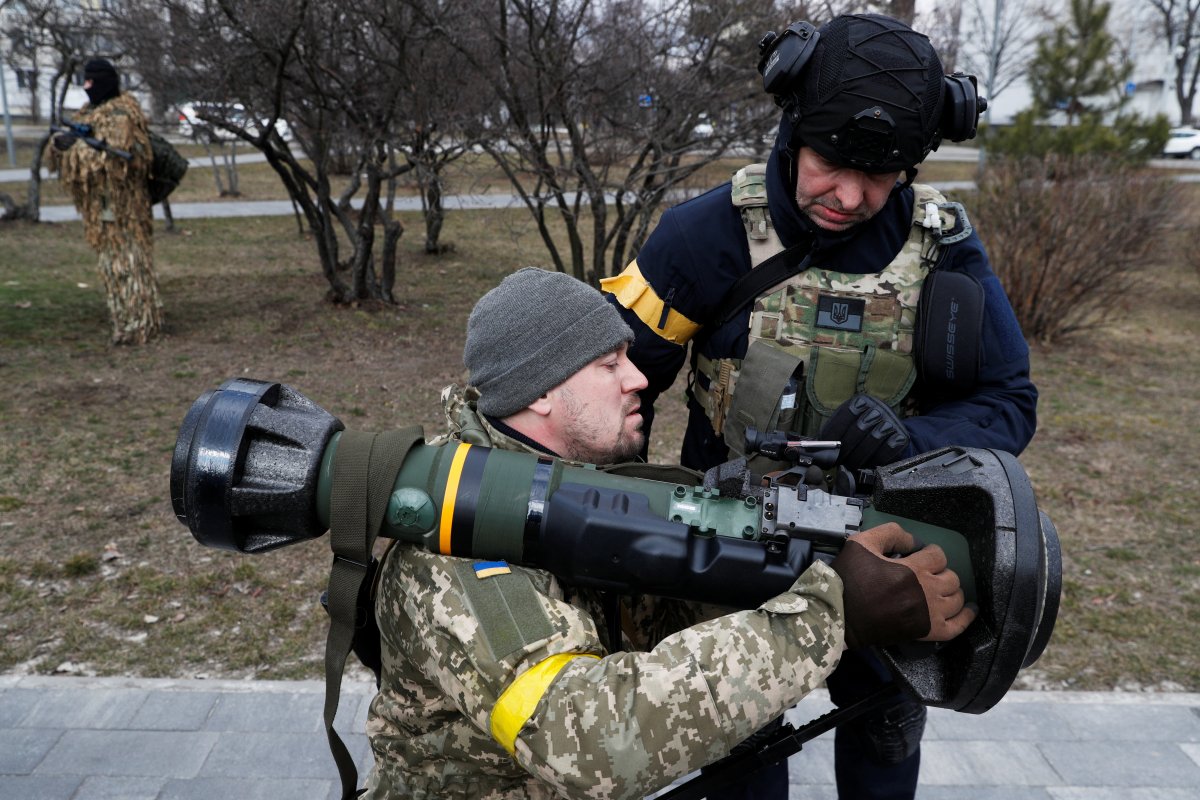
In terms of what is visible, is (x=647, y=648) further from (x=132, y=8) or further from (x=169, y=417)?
(x=132, y=8)

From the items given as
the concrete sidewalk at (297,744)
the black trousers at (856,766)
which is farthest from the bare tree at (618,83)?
the black trousers at (856,766)

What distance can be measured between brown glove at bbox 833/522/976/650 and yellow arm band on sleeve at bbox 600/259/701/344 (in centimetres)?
89

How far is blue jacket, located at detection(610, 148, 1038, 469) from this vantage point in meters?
2.07

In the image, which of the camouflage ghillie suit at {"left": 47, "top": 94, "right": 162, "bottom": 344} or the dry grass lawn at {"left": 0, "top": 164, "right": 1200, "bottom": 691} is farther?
the camouflage ghillie suit at {"left": 47, "top": 94, "right": 162, "bottom": 344}

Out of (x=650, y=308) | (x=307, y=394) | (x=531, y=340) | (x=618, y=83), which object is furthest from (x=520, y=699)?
(x=618, y=83)

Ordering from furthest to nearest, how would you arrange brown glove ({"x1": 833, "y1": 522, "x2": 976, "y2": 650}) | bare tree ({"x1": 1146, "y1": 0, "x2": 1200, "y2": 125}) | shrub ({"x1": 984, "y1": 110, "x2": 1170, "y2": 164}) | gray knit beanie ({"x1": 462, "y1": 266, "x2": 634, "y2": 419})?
bare tree ({"x1": 1146, "y1": 0, "x2": 1200, "y2": 125}), shrub ({"x1": 984, "y1": 110, "x2": 1170, "y2": 164}), gray knit beanie ({"x1": 462, "y1": 266, "x2": 634, "y2": 419}), brown glove ({"x1": 833, "y1": 522, "x2": 976, "y2": 650})

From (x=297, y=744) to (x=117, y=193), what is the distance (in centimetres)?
547

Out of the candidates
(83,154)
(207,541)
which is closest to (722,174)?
(83,154)

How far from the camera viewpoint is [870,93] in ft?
6.04

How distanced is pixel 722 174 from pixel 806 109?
7406 mm

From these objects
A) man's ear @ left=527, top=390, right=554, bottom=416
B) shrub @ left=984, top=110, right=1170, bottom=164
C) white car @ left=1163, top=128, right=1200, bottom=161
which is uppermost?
white car @ left=1163, top=128, right=1200, bottom=161

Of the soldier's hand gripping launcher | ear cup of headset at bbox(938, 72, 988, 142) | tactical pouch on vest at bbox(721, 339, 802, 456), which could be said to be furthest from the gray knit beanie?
ear cup of headset at bbox(938, 72, 988, 142)

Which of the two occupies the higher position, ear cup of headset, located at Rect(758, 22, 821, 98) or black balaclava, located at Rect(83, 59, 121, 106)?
black balaclava, located at Rect(83, 59, 121, 106)

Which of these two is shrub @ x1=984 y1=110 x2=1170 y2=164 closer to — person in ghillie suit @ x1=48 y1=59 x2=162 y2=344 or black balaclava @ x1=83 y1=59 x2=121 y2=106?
person in ghillie suit @ x1=48 y1=59 x2=162 y2=344
